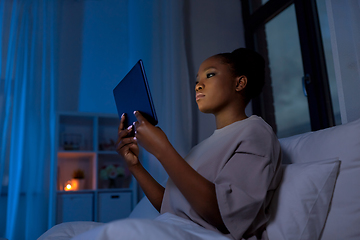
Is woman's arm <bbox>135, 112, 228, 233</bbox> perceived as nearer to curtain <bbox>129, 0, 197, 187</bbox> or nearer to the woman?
the woman

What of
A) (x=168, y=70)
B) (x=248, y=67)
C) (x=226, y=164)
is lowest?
(x=226, y=164)

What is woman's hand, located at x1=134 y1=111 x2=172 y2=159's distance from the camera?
35.8 inches

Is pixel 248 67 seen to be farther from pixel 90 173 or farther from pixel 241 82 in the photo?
pixel 90 173

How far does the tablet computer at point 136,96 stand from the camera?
103 cm

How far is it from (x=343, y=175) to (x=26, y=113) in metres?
2.39

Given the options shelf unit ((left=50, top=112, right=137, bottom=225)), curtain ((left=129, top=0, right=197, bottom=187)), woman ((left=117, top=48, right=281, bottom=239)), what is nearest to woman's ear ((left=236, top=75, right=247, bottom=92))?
woman ((left=117, top=48, right=281, bottom=239))

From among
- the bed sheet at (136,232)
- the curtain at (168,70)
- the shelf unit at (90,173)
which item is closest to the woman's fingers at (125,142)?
the bed sheet at (136,232)

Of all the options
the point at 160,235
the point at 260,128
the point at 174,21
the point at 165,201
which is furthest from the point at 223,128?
the point at 174,21

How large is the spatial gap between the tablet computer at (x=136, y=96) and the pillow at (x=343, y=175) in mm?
542

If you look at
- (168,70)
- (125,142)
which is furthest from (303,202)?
(168,70)

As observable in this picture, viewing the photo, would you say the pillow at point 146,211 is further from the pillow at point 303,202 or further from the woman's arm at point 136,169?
the pillow at point 303,202

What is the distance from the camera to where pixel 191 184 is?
84 cm

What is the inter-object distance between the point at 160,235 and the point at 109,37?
327cm

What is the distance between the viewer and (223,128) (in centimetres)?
119
